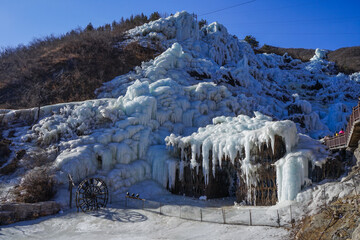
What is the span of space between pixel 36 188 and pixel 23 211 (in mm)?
1815

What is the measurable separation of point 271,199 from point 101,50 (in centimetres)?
3616

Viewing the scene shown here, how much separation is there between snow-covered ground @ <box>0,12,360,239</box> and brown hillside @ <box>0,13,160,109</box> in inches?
117

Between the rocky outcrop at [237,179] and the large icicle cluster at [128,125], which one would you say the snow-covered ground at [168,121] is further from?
the rocky outcrop at [237,179]

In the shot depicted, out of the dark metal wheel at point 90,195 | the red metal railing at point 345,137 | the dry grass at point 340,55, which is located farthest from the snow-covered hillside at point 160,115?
the dry grass at point 340,55

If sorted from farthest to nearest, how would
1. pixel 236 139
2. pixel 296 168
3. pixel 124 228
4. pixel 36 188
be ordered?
pixel 236 139
pixel 36 188
pixel 296 168
pixel 124 228

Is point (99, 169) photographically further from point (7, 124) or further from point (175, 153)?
point (7, 124)

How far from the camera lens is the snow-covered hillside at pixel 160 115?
20.3 metres

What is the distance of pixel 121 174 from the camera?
20.6m

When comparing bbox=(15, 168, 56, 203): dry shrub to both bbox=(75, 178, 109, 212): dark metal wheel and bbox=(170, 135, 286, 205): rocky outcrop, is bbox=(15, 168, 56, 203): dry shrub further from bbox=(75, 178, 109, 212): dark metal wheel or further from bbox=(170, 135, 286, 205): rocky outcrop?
bbox=(170, 135, 286, 205): rocky outcrop

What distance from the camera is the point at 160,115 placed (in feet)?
83.5

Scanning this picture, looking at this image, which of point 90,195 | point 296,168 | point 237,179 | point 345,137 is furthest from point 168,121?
point 345,137

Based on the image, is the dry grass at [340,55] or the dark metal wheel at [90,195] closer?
the dark metal wheel at [90,195]

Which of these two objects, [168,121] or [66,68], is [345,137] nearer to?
[168,121]

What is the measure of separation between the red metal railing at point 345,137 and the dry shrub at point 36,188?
16.6 m
